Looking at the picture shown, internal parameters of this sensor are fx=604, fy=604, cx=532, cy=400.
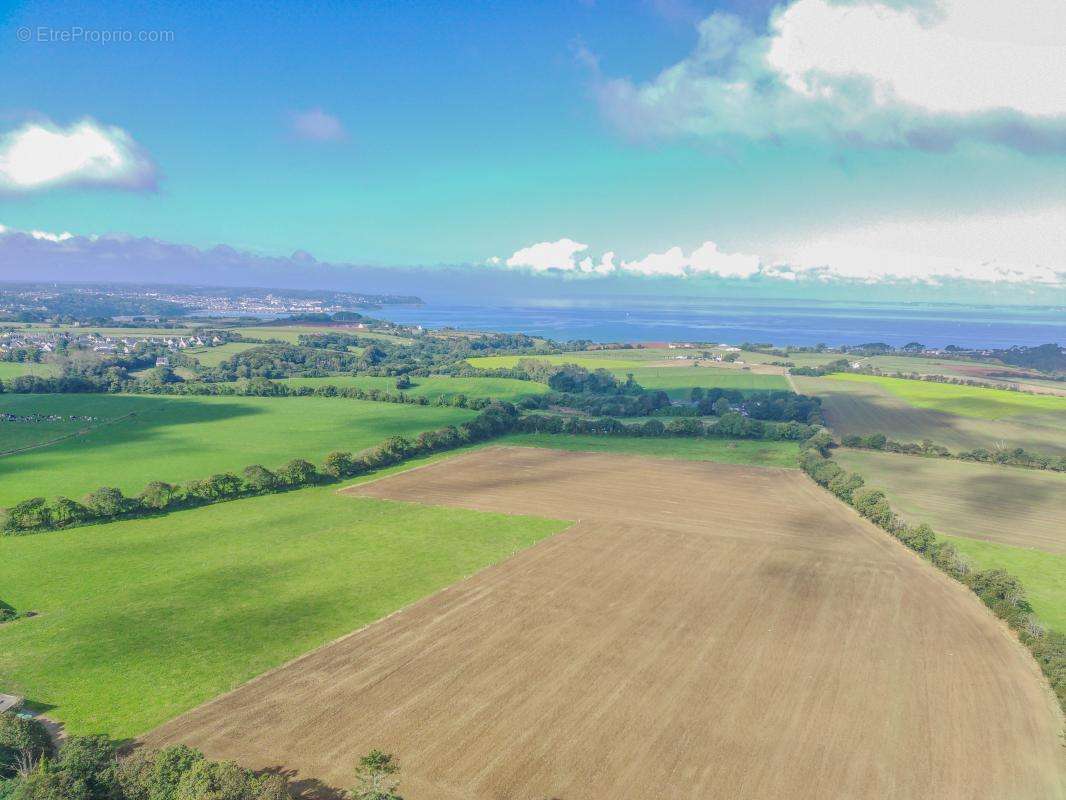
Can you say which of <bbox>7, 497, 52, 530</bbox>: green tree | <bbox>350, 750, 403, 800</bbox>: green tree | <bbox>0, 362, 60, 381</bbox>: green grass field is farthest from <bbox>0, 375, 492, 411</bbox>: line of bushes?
<bbox>350, 750, 403, 800</bbox>: green tree

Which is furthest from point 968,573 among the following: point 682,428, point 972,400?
point 972,400

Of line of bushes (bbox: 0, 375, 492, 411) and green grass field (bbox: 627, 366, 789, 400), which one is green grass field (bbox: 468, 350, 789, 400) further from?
line of bushes (bbox: 0, 375, 492, 411)

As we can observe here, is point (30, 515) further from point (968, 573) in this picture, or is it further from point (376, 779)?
point (968, 573)

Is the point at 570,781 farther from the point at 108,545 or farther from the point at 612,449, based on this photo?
the point at 612,449

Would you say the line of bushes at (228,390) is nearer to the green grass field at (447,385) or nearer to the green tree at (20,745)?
the green grass field at (447,385)

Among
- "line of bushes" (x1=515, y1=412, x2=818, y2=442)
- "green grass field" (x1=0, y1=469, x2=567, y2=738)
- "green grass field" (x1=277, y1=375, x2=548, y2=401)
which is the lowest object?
"green grass field" (x1=0, y1=469, x2=567, y2=738)

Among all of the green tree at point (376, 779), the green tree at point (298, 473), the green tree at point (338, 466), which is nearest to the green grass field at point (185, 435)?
the green tree at point (338, 466)

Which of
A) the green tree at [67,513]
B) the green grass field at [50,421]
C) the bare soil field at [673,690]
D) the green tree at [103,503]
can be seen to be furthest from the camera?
the green grass field at [50,421]
